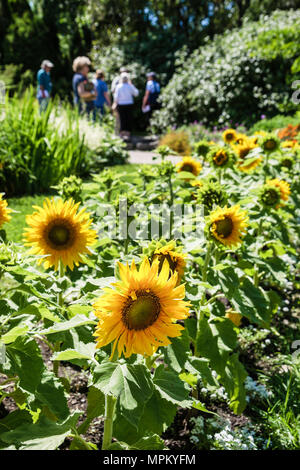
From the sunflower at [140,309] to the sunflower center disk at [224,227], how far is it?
77 cm

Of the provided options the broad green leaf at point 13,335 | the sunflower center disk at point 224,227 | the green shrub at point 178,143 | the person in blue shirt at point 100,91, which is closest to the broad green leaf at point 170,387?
the broad green leaf at point 13,335

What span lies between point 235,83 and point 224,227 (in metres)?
11.2

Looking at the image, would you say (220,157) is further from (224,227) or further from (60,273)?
(60,273)

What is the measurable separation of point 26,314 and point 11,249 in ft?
0.82

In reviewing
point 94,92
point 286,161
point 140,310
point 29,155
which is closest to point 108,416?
point 140,310

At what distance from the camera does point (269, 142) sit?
330 centimetres

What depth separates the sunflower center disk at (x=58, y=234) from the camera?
5.98ft

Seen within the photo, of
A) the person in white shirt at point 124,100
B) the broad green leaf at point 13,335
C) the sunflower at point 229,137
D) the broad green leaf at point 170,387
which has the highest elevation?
the person in white shirt at point 124,100

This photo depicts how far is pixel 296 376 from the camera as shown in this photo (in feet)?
8.22

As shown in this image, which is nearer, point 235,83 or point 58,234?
point 58,234

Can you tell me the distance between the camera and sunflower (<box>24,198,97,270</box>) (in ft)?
5.94

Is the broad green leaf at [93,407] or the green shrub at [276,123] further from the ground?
the green shrub at [276,123]

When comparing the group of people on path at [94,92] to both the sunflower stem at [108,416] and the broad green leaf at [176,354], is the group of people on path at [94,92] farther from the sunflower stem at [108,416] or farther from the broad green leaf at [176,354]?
the sunflower stem at [108,416]

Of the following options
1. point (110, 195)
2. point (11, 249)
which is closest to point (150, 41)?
point (110, 195)
